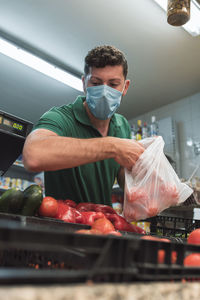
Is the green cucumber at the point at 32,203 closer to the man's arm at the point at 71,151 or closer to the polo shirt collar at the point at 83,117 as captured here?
the man's arm at the point at 71,151

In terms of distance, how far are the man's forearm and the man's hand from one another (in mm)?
30

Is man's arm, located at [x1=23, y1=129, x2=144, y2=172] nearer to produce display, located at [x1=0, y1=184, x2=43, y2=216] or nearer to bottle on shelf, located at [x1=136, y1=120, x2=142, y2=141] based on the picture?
produce display, located at [x1=0, y1=184, x2=43, y2=216]

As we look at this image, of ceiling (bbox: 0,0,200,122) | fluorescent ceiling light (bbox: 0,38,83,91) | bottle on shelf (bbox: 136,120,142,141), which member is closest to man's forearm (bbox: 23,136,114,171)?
ceiling (bbox: 0,0,200,122)

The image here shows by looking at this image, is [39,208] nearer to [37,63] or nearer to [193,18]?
[193,18]

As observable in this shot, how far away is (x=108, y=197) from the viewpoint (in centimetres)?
158

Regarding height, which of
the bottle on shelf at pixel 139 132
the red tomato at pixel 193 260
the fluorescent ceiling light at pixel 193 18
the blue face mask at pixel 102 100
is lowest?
the red tomato at pixel 193 260

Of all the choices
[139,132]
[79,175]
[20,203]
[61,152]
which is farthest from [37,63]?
[20,203]

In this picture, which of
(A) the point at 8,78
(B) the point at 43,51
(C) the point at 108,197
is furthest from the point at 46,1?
(C) the point at 108,197

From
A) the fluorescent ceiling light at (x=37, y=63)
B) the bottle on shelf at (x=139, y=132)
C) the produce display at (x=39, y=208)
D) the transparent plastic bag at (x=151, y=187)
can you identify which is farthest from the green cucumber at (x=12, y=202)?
the bottle on shelf at (x=139, y=132)

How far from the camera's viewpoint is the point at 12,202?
3.19 ft

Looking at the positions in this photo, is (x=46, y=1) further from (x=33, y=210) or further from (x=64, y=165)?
(x=33, y=210)

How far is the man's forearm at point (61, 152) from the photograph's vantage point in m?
1.08

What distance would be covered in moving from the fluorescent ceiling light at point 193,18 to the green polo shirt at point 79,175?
1.55 m

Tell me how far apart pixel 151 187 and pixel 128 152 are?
0.53 feet
